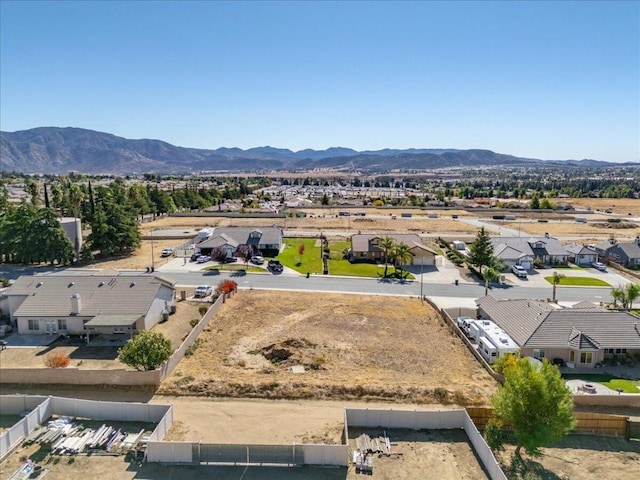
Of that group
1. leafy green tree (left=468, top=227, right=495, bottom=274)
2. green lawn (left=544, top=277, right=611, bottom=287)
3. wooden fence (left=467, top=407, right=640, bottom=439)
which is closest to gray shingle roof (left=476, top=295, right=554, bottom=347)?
wooden fence (left=467, top=407, right=640, bottom=439)

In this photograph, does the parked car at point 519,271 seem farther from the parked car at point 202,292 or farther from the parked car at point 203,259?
the parked car at point 203,259

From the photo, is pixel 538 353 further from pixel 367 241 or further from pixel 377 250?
pixel 367 241

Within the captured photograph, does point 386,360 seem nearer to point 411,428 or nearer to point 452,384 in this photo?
point 452,384

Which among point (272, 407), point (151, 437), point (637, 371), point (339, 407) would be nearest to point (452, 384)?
point (339, 407)

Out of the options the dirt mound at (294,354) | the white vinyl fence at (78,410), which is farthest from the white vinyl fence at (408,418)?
the white vinyl fence at (78,410)

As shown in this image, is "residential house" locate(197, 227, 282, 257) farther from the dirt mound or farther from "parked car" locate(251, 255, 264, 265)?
the dirt mound
